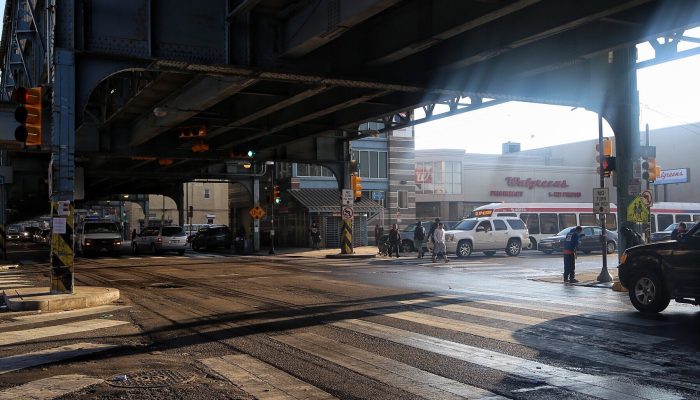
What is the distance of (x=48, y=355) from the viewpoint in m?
8.14

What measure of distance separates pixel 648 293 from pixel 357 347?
6060 millimetres

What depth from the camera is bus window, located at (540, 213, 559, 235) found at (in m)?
38.8

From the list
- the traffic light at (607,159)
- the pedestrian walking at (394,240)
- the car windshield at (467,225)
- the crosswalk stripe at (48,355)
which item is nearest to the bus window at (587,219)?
the car windshield at (467,225)

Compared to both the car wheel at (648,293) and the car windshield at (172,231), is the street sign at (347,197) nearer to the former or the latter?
the car windshield at (172,231)

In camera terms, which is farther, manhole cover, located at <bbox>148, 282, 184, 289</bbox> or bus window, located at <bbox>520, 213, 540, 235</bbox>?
bus window, located at <bbox>520, 213, 540, 235</bbox>

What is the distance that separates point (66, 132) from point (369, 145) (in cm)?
3392

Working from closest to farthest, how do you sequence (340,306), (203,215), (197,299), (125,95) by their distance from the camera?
(340,306)
(197,299)
(125,95)
(203,215)

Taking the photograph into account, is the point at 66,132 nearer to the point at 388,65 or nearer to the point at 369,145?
the point at 388,65

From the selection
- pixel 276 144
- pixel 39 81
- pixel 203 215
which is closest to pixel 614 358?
pixel 39 81

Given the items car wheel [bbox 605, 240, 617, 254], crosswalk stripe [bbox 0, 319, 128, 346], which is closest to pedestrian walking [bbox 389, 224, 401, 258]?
car wheel [bbox 605, 240, 617, 254]

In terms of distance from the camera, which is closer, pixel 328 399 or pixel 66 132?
pixel 328 399

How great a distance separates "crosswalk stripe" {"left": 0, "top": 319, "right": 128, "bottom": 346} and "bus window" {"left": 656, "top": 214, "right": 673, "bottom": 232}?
122 feet

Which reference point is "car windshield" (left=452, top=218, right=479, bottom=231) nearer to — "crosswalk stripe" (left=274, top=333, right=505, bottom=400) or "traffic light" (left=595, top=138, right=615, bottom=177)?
"traffic light" (left=595, top=138, right=615, bottom=177)

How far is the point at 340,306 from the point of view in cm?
→ 1279
